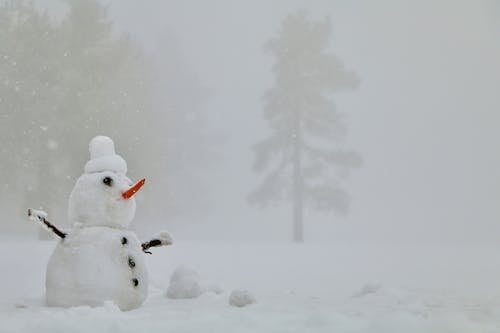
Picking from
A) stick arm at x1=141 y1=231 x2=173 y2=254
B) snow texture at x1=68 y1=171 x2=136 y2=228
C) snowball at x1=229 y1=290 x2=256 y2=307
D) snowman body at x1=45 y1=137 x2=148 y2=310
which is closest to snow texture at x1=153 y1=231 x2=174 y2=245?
stick arm at x1=141 y1=231 x2=173 y2=254

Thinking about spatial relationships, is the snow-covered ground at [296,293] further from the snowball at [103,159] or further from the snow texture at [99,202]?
the snowball at [103,159]

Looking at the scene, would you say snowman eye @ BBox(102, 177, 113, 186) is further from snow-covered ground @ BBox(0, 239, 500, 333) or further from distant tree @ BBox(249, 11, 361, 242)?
distant tree @ BBox(249, 11, 361, 242)

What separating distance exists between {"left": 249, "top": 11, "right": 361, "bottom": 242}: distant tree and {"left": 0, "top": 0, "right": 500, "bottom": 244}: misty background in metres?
0.60

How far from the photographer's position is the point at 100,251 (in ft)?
19.5

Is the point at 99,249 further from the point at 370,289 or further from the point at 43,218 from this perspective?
the point at 370,289

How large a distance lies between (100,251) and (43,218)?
67 cm

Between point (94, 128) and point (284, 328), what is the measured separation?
14.2 meters

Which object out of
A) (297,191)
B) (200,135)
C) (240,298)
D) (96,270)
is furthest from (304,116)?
(96,270)

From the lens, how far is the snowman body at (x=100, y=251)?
5809 mm

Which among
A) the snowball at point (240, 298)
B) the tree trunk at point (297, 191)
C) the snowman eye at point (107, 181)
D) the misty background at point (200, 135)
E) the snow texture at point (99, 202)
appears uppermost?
the misty background at point (200, 135)

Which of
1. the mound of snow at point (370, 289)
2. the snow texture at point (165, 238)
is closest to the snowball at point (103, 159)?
the snow texture at point (165, 238)

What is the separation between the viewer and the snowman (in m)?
5.81

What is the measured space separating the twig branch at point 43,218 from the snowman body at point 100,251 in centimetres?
8

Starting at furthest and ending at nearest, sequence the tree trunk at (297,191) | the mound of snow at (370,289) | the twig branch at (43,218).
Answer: the tree trunk at (297,191) < the mound of snow at (370,289) < the twig branch at (43,218)
